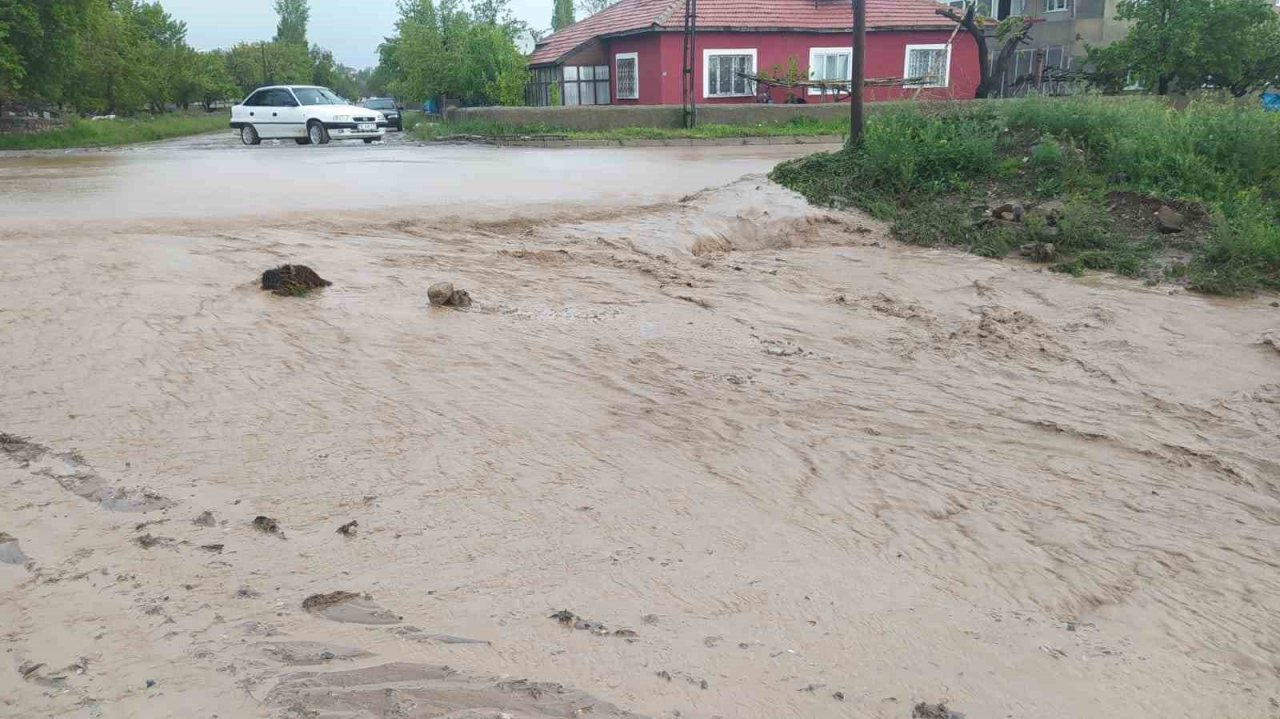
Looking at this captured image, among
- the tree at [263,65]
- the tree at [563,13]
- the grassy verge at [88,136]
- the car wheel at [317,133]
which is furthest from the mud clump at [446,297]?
the tree at [263,65]

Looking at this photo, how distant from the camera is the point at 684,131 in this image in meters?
24.5

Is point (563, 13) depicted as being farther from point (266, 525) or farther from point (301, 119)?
point (266, 525)

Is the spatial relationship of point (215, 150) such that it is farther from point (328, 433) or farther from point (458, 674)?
point (458, 674)

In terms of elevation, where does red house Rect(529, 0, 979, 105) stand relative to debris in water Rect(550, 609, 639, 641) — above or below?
above

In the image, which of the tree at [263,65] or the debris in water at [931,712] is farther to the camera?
the tree at [263,65]

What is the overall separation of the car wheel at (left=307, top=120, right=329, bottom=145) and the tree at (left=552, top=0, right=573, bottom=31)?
42.4 metres

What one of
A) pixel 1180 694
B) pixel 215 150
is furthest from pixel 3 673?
pixel 215 150

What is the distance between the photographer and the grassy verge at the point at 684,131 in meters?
23.9

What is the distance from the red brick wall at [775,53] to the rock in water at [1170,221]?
834 inches

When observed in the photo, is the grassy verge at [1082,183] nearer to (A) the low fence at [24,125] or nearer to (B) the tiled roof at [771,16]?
(B) the tiled roof at [771,16]

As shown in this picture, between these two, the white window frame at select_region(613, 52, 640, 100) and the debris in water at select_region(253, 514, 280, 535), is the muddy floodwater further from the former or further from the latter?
the white window frame at select_region(613, 52, 640, 100)

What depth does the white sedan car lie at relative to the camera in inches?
1022

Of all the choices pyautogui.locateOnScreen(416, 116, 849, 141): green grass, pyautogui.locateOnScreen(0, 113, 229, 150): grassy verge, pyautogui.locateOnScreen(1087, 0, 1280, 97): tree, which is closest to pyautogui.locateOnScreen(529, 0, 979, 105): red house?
pyautogui.locateOnScreen(1087, 0, 1280, 97): tree

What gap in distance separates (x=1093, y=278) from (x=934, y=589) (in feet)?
20.4
